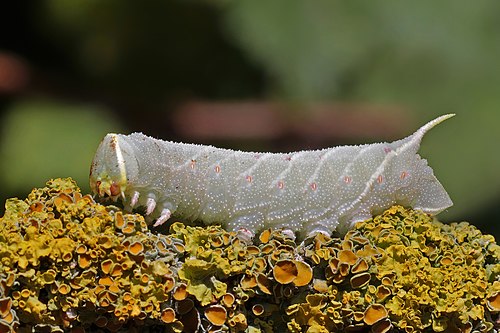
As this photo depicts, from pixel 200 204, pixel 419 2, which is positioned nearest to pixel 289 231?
pixel 200 204

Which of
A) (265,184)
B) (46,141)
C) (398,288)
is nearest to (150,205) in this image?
(265,184)

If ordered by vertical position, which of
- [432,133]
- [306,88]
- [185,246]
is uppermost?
[185,246]

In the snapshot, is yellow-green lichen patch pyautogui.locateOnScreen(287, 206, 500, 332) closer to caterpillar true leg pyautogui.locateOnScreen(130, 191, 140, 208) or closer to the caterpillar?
the caterpillar

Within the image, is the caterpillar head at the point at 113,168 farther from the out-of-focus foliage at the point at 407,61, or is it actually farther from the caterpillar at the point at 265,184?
the out-of-focus foliage at the point at 407,61

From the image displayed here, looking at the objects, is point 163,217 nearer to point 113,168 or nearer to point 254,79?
point 113,168

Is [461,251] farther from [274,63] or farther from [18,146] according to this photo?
[18,146]

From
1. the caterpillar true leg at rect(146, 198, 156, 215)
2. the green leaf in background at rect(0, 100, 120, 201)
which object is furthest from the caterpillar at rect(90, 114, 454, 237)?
the green leaf in background at rect(0, 100, 120, 201)
